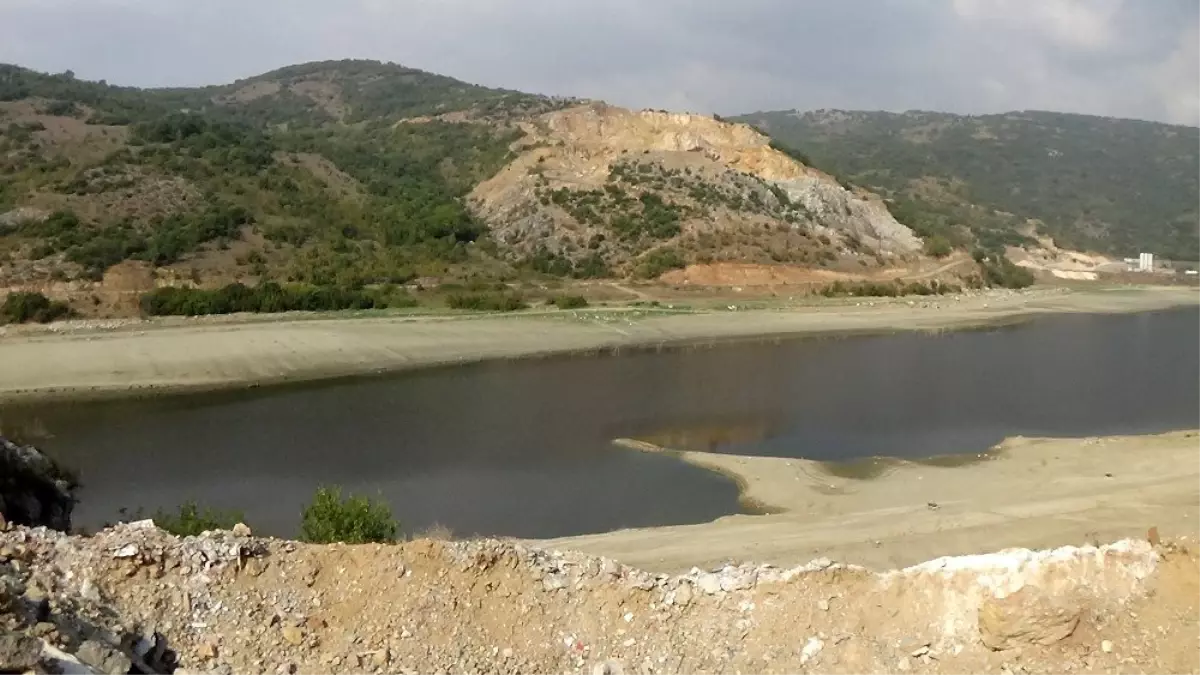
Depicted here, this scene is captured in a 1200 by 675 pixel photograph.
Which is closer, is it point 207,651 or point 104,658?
point 104,658

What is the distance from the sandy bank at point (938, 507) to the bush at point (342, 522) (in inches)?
192

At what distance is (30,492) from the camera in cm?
1984

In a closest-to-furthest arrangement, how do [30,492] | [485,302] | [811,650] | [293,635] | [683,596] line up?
[293,635] < [811,650] < [683,596] < [30,492] < [485,302]

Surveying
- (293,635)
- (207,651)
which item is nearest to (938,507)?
(293,635)

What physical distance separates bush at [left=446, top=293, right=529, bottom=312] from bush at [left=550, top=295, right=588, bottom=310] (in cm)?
267

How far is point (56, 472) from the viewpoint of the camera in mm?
24016

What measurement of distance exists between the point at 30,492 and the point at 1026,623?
19533 mm

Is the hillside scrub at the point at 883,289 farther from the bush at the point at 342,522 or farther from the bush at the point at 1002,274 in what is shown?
the bush at the point at 342,522

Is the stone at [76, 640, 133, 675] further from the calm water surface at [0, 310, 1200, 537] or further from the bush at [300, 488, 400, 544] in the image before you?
the calm water surface at [0, 310, 1200, 537]

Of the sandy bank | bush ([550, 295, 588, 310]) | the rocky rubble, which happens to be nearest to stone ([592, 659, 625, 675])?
the rocky rubble

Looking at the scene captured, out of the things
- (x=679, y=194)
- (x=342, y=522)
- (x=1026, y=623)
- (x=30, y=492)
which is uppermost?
(x=679, y=194)

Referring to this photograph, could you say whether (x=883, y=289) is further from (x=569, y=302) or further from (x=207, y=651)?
(x=207, y=651)

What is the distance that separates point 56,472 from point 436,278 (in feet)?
168

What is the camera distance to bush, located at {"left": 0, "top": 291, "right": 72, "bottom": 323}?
52594mm
